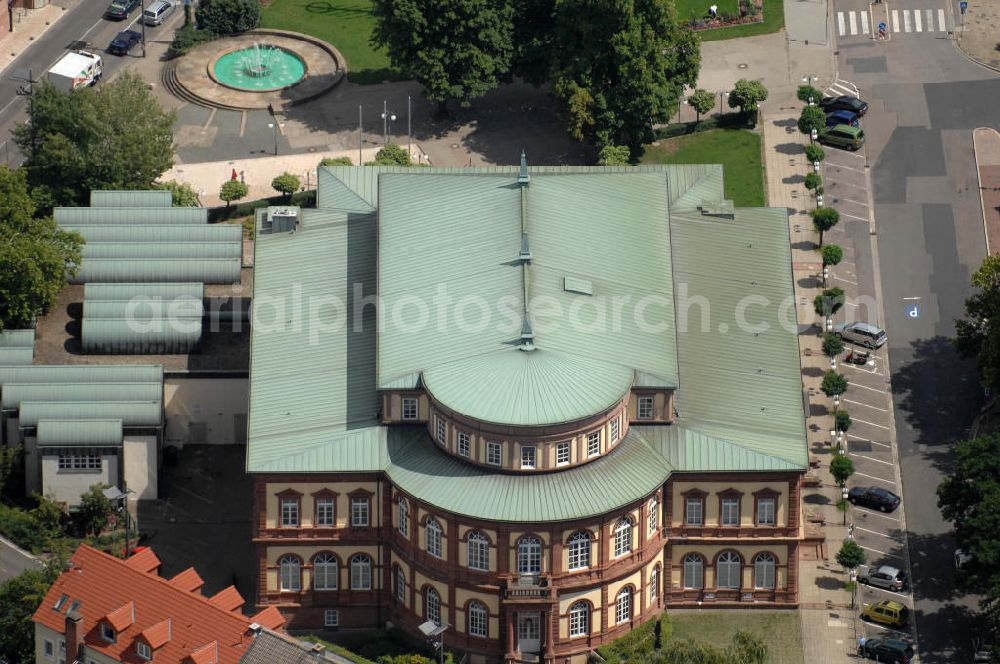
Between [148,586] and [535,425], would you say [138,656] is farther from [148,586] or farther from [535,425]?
[535,425]

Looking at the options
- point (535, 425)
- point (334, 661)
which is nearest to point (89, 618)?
point (334, 661)

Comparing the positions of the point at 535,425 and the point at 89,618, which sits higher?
the point at 535,425

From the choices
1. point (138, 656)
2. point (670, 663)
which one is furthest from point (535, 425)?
point (138, 656)

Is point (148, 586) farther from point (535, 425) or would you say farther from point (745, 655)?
point (745, 655)

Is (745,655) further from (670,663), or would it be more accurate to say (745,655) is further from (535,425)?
(535,425)

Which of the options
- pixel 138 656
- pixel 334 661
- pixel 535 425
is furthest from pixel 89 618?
pixel 535 425

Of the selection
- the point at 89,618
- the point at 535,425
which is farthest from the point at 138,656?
the point at 535,425

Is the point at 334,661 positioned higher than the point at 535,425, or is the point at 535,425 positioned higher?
the point at 535,425
